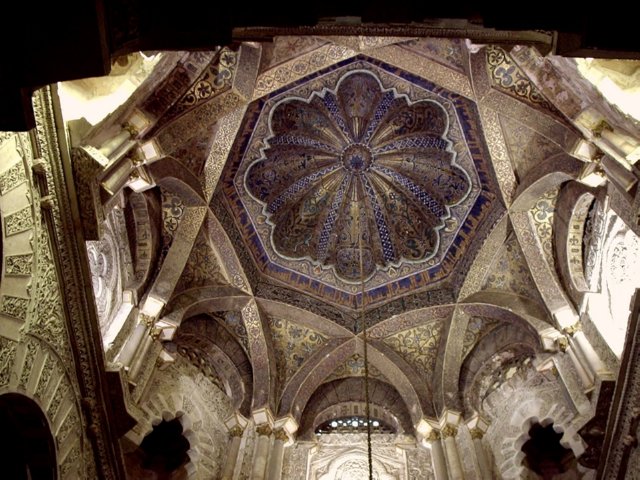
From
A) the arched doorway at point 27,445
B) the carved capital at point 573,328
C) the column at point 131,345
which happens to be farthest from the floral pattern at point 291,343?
the arched doorway at point 27,445

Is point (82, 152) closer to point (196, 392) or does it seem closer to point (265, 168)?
point (196, 392)

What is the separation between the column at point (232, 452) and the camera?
27.8 ft

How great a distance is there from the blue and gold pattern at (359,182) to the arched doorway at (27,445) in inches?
213

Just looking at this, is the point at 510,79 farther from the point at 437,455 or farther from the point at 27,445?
the point at 27,445

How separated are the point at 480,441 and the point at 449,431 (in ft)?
1.45

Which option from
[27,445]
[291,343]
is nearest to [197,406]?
[291,343]

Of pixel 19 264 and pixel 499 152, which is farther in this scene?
pixel 499 152

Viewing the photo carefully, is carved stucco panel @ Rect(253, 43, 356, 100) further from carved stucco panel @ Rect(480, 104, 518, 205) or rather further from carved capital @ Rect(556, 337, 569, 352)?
carved capital @ Rect(556, 337, 569, 352)

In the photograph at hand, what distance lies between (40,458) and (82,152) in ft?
9.32

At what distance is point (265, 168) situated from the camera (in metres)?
11.3

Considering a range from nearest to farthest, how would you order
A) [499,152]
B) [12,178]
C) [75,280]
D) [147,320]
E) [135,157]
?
[12,178] < [75,280] < [135,157] < [147,320] < [499,152]

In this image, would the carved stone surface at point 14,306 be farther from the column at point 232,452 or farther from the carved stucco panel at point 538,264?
the carved stucco panel at point 538,264

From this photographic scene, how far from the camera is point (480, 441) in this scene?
870cm

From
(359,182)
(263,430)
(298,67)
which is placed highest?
(359,182)
